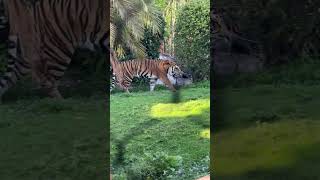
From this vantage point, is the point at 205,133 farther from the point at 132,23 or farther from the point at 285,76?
the point at 132,23

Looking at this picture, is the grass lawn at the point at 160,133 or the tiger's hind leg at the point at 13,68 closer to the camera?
the tiger's hind leg at the point at 13,68

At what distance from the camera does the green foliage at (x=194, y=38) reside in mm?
4215

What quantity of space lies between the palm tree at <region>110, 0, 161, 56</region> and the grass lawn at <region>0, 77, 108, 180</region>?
572mm

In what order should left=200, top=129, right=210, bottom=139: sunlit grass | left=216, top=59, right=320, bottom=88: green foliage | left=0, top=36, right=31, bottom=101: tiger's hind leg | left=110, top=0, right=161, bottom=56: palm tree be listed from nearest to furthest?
left=0, top=36, right=31, bottom=101: tiger's hind leg < left=216, top=59, right=320, bottom=88: green foliage < left=110, top=0, right=161, bottom=56: palm tree < left=200, top=129, right=210, bottom=139: sunlit grass

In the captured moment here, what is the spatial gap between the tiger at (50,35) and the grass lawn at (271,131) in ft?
3.54

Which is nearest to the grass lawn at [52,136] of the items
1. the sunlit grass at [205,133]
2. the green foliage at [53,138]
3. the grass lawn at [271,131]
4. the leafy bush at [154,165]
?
the green foliage at [53,138]

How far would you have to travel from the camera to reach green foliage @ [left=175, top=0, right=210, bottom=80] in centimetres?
421

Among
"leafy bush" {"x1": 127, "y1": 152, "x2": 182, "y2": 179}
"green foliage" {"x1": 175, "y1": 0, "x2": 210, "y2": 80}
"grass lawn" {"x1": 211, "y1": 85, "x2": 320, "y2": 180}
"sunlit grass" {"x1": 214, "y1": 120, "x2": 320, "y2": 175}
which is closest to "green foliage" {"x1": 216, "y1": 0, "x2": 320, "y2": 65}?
"grass lawn" {"x1": 211, "y1": 85, "x2": 320, "y2": 180}

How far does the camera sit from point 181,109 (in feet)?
14.1

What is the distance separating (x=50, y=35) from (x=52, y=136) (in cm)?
73

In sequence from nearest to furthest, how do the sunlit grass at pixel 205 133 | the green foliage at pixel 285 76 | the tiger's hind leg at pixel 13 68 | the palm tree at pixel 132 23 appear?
1. the tiger's hind leg at pixel 13 68
2. the green foliage at pixel 285 76
3. the palm tree at pixel 132 23
4. the sunlit grass at pixel 205 133

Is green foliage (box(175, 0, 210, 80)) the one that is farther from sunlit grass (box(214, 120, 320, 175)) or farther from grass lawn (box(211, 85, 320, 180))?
sunlit grass (box(214, 120, 320, 175))

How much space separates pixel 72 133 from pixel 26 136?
32cm

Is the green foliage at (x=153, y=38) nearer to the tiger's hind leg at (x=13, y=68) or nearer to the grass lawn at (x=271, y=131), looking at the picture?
the grass lawn at (x=271, y=131)
